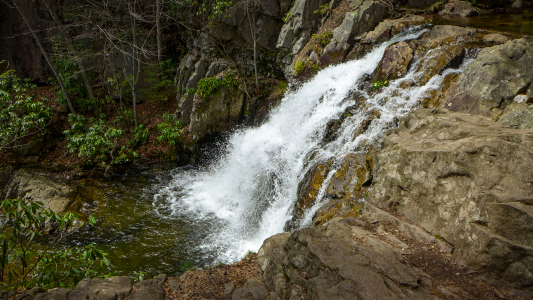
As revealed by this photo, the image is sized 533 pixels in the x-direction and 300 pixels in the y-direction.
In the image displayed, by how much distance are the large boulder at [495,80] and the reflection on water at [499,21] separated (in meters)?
3.25

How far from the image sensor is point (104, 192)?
9.98 metres

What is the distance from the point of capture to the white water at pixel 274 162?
7.69 m

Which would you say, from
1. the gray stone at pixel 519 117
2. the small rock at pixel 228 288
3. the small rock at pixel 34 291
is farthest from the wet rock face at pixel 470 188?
the small rock at pixel 34 291

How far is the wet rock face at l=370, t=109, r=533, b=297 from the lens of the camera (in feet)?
12.2

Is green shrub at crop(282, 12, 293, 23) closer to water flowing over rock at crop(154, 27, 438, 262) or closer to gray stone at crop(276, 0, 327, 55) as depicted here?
gray stone at crop(276, 0, 327, 55)

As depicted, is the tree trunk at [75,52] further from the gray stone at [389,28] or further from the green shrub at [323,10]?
the gray stone at [389,28]

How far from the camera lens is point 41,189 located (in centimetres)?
925

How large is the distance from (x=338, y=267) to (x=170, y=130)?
10587 millimetres

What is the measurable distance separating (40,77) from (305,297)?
18062 mm

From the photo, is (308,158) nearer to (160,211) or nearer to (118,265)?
(160,211)

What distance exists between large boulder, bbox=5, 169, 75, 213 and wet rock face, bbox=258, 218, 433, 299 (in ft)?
26.3

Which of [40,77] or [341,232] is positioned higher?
[341,232]

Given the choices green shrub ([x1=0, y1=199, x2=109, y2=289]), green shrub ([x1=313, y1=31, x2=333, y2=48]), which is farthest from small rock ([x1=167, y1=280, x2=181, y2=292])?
green shrub ([x1=313, y1=31, x2=333, y2=48])

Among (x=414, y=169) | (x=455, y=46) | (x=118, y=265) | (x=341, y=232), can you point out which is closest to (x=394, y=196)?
(x=414, y=169)
